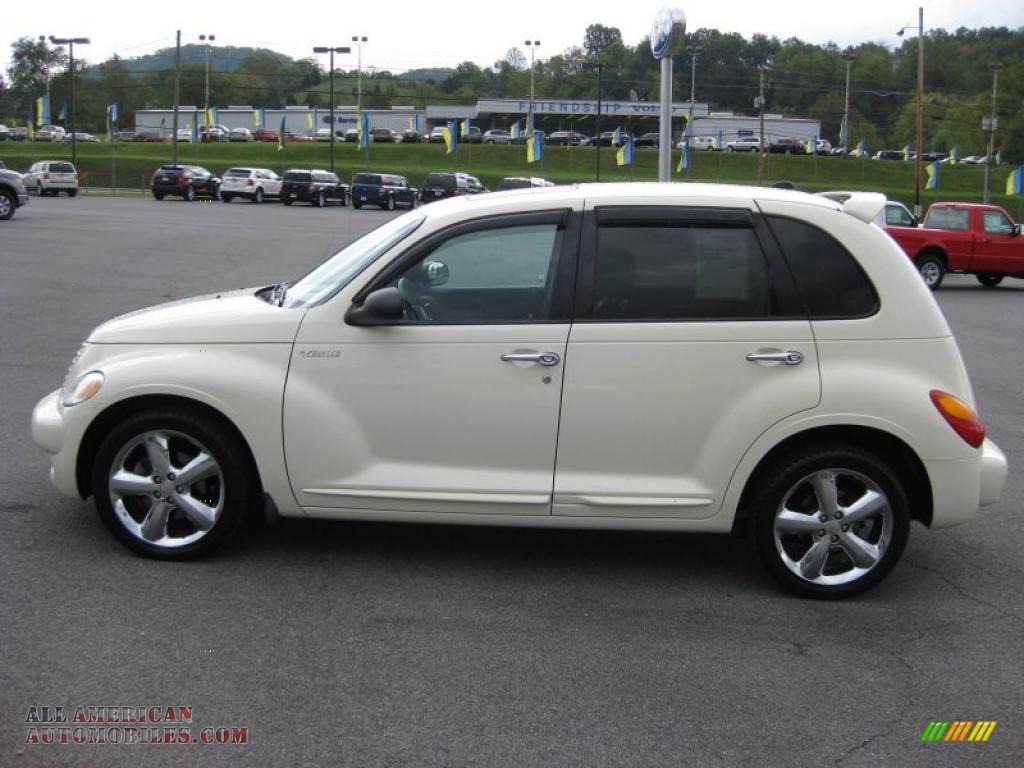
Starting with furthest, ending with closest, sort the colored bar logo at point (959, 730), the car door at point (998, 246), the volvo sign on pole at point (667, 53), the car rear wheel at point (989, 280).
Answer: the car rear wheel at point (989, 280), the car door at point (998, 246), the volvo sign on pole at point (667, 53), the colored bar logo at point (959, 730)

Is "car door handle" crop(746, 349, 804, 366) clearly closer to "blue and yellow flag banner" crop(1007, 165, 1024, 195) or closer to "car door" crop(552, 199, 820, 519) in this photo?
"car door" crop(552, 199, 820, 519)

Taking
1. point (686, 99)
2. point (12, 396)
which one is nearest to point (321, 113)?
point (686, 99)

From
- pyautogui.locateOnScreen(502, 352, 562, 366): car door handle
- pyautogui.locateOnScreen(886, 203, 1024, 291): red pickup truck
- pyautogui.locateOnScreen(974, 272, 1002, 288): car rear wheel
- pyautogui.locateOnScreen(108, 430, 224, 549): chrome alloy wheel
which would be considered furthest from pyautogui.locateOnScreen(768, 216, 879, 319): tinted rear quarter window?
pyautogui.locateOnScreen(974, 272, 1002, 288): car rear wheel

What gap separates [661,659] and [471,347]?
5.33 ft

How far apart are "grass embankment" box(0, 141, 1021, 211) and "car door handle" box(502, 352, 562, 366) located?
66711mm

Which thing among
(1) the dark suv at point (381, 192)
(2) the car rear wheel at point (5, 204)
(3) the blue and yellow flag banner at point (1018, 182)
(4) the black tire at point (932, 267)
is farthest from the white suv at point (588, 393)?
(3) the blue and yellow flag banner at point (1018, 182)

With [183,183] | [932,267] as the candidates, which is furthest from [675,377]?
[183,183]

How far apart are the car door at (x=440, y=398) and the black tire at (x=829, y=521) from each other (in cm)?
103

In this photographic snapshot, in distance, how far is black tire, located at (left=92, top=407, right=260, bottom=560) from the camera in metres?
5.25

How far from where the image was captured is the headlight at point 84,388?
532cm

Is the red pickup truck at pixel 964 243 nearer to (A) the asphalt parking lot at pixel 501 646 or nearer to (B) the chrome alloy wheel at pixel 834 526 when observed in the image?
(A) the asphalt parking lot at pixel 501 646

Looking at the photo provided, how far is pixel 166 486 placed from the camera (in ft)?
17.4

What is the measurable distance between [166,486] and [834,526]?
309 cm

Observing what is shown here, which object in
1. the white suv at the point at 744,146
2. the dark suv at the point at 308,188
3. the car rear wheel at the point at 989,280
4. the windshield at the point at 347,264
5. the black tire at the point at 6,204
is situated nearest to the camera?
the windshield at the point at 347,264
